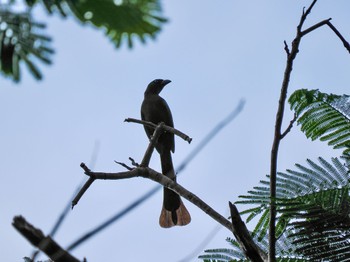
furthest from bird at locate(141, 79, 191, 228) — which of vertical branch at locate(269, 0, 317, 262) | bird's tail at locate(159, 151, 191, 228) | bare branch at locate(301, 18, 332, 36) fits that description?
bare branch at locate(301, 18, 332, 36)

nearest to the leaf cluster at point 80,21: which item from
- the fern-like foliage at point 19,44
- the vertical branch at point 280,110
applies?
the fern-like foliage at point 19,44

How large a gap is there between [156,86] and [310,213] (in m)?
5.46

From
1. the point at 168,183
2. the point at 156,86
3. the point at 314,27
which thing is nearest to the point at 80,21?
the point at 314,27

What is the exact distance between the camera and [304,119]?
3479 millimetres

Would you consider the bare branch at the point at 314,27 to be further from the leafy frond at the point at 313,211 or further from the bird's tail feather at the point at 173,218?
the bird's tail feather at the point at 173,218

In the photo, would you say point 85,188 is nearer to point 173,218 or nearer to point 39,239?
point 173,218

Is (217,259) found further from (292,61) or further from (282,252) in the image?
(292,61)

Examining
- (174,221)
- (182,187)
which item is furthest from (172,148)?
(182,187)

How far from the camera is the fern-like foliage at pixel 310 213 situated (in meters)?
2.71

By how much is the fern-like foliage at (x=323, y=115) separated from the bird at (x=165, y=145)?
85 cm

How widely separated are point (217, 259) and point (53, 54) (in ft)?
7.59

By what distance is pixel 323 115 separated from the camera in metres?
3.40

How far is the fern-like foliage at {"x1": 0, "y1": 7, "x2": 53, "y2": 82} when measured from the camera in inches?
49.2

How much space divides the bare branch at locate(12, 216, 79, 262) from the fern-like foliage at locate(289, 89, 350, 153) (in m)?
2.19
